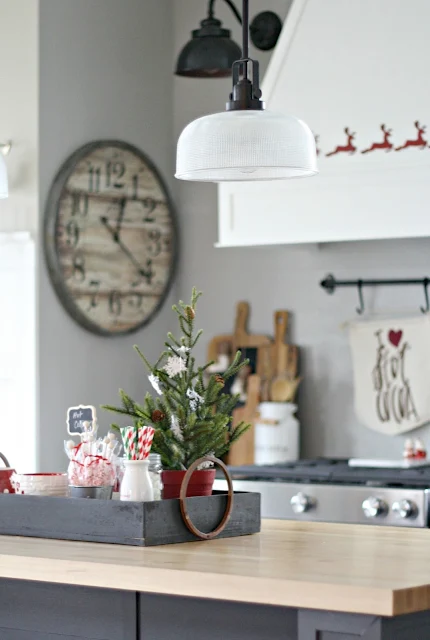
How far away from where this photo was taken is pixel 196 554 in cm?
232

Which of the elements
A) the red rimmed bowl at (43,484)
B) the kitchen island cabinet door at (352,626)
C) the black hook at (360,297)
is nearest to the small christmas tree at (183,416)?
the red rimmed bowl at (43,484)

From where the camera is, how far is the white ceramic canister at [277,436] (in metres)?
4.74

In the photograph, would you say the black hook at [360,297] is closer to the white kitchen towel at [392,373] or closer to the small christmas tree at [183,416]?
the white kitchen towel at [392,373]

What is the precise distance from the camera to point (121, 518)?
248 centimetres

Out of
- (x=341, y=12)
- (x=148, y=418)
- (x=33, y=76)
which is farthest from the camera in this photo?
(x=33, y=76)

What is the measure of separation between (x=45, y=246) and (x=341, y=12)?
1429 millimetres

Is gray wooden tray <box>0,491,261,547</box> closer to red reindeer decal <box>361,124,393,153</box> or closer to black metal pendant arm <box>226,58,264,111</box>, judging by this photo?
black metal pendant arm <box>226,58,264,111</box>

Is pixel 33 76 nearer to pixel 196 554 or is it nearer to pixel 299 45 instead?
pixel 299 45

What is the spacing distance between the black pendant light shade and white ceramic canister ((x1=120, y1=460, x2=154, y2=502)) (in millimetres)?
2186

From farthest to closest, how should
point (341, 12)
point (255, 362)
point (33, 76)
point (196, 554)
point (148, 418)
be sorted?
1. point (255, 362)
2. point (33, 76)
3. point (341, 12)
4. point (148, 418)
5. point (196, 554)

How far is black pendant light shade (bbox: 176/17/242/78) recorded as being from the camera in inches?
171

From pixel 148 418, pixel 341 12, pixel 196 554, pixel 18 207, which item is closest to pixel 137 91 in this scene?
pixel 18 207

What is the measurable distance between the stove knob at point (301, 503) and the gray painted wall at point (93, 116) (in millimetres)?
1036

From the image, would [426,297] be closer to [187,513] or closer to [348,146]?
[348,146]
